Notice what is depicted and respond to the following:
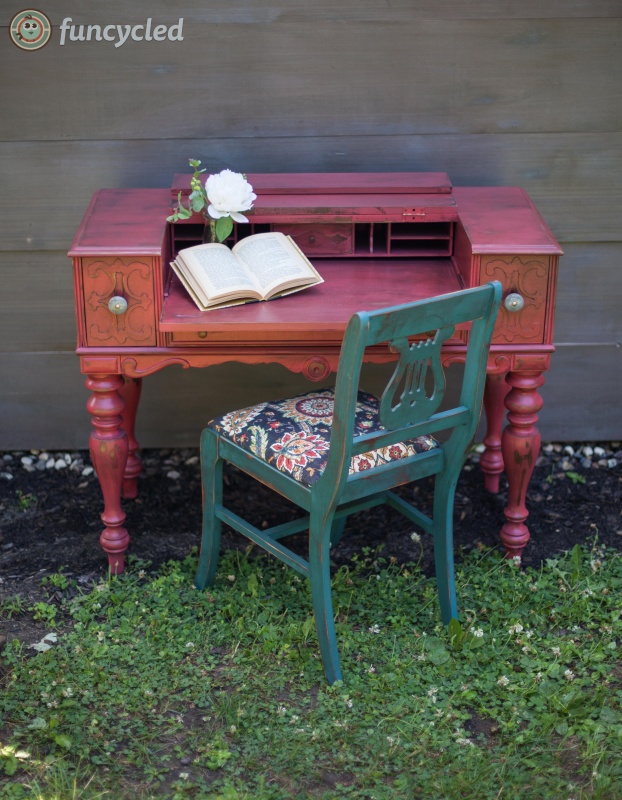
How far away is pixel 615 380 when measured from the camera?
3846mm

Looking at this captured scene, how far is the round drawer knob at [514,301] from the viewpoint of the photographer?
9.27 ft

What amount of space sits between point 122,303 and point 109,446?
0.44 m

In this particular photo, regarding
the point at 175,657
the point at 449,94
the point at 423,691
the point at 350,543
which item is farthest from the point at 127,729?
the point at 449,94

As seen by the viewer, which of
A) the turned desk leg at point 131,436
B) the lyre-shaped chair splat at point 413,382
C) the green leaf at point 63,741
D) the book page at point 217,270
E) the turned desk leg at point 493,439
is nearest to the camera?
the lyre-shaped chair splat at point 413,382

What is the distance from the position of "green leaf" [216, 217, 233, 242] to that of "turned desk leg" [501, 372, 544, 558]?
36.2 inches

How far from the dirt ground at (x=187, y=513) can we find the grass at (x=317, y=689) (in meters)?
0.11

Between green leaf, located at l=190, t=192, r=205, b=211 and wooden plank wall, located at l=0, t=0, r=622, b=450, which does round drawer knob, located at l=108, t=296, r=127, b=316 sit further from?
wooden plank wall, located at l=0, t=0, r=622, b=450

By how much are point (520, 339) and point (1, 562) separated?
176 cm

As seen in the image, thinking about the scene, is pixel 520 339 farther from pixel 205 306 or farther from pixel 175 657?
pixel 175 657

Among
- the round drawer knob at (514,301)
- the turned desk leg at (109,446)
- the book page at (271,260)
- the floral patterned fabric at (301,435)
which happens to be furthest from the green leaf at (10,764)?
the round drawer knob at (514,301)

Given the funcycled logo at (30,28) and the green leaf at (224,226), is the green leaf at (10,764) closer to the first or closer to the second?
the green leaf at (224,226)

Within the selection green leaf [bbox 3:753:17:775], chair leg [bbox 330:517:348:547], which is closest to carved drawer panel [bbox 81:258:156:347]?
chair leg [bbox 330:517:348:547]

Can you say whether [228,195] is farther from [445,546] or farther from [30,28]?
[445,546]

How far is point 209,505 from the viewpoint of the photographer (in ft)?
9.70
